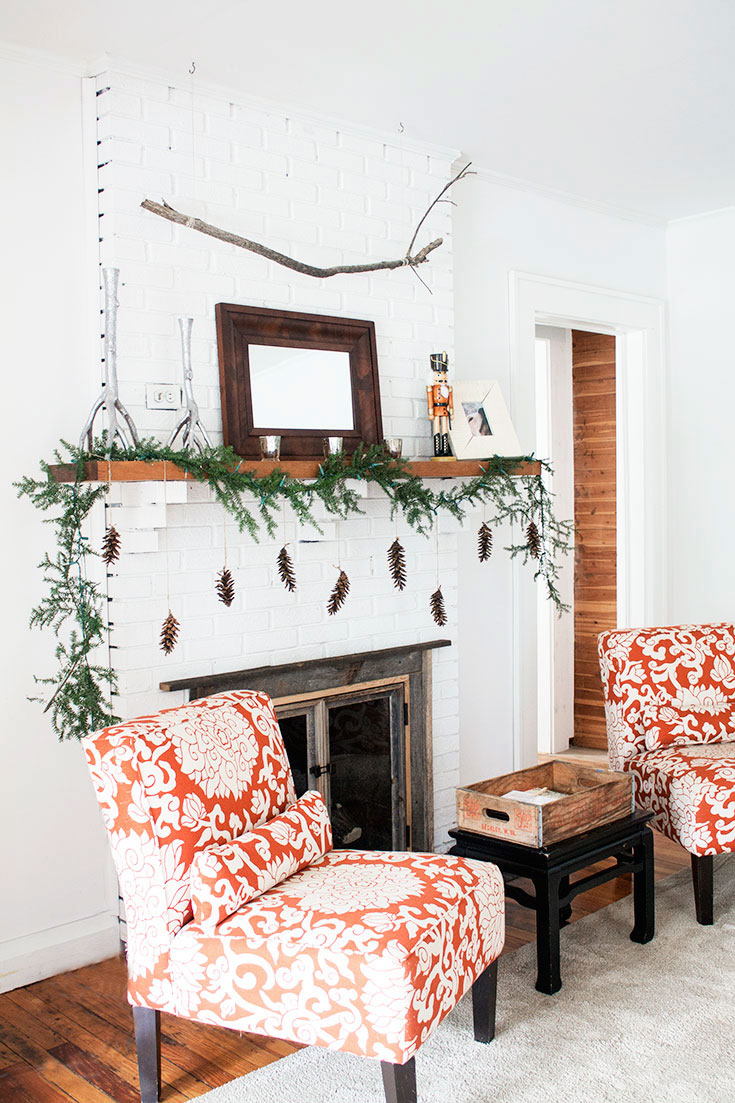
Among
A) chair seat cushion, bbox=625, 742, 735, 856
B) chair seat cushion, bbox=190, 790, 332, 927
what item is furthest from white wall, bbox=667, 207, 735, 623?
chair seat cushion, bbox=190, 790, 332, 927

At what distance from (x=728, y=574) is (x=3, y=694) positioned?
11.0 ft

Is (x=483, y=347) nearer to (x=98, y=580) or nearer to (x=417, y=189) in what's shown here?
(x=417, y=189)

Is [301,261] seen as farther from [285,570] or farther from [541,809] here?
Result: [541,809]

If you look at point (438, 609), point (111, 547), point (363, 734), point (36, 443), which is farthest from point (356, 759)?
point (36, 443)

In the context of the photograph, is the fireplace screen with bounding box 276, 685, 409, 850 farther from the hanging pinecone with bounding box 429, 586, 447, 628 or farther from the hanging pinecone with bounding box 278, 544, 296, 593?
the hanging pinecone with bounding box 278, 544, 296, 593

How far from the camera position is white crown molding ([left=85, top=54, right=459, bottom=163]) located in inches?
113

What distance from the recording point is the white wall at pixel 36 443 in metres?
2.80

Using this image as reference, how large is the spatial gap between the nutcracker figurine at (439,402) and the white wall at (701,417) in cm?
186

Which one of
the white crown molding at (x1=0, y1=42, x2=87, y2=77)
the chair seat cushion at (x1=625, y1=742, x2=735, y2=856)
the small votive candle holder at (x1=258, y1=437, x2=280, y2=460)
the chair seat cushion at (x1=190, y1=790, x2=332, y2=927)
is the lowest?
the chair seat cushion at (x1=625, y1=742, x2=735, y2=856)

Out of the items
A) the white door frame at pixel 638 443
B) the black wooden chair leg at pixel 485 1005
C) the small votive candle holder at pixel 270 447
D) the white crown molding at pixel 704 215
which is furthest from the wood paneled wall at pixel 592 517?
the black wooden chair leg at pixel 485 1005

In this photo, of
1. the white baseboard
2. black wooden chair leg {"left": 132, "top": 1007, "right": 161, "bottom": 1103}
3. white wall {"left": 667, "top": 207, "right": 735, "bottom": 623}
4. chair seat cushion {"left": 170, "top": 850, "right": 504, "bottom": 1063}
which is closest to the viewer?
chair seat cushion {"left": 170, "top": 850, "right": 504, "bottom": 1063}

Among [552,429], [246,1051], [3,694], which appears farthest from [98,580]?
[552,429]

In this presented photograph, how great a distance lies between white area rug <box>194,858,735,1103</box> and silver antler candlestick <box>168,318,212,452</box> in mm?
1622

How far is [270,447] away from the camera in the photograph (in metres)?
3.01
